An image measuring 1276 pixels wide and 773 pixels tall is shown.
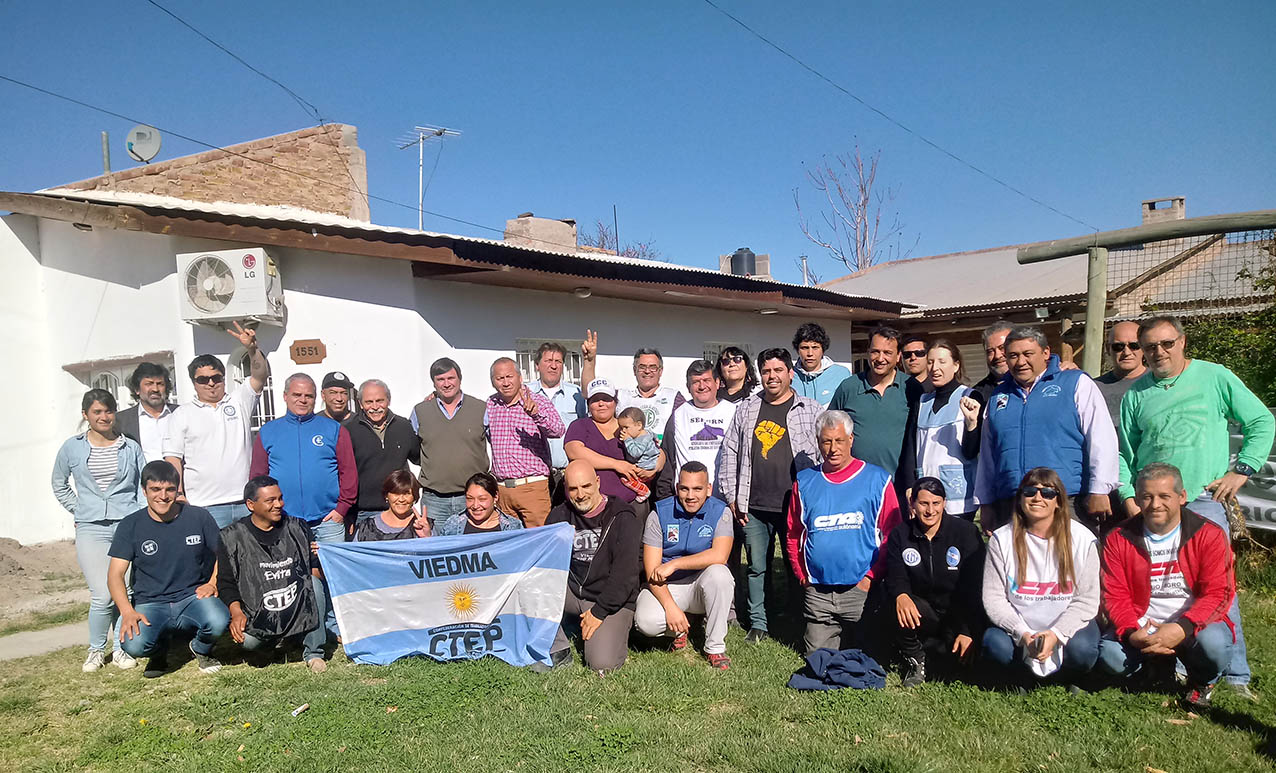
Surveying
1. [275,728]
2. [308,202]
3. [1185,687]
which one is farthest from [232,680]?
[308,202]

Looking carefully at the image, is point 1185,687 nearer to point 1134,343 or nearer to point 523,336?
point 1134,343

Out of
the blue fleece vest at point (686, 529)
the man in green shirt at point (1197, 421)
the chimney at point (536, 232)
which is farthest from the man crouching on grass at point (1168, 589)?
the chimney at point (536, 232)

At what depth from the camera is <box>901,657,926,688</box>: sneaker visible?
4.38 metres

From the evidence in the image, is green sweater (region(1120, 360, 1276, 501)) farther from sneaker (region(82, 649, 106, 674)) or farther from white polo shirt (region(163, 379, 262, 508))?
sneaker (region(82, 649, 106, 674))

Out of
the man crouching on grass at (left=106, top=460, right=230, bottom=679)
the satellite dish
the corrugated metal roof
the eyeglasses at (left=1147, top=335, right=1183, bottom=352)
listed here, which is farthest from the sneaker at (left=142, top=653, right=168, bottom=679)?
the corrugated metal roof

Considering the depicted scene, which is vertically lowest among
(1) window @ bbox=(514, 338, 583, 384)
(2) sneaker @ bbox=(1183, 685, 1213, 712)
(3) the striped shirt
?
(2) sneaker @ bbox=(1183, 685, 1213, 712)

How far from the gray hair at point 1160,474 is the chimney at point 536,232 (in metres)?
12.5

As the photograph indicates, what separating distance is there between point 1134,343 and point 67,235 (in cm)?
998

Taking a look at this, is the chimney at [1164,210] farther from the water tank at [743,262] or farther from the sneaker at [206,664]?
the sneaker at [206,664]

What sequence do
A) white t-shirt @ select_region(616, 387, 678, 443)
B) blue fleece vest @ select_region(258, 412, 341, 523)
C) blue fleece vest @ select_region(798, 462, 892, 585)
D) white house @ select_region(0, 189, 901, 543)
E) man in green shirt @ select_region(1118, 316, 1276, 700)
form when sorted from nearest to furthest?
man in green shirt @ select_region(1118, 316, 1276, 700)
blue fleece vest @ select_region(798, 462, 892, 585)
blue fleece vest @ select_region(258, 412, 341, 523)
white t-shirt @ select_region(616, 387, 678, 443)
white house @ select_region(0, 189, 901, 543)

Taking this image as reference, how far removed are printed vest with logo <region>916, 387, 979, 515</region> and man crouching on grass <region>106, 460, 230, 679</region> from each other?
14.9 ft

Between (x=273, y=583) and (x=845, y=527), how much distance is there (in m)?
3.56

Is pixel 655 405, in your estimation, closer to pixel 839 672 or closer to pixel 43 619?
pixel 839 672

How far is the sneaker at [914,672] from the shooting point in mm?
4379
